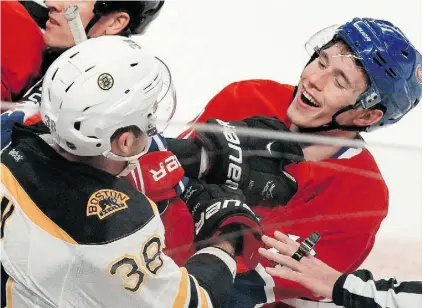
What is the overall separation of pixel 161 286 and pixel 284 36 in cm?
111

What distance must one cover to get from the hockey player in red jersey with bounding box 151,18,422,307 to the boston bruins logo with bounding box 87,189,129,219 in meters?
0.11

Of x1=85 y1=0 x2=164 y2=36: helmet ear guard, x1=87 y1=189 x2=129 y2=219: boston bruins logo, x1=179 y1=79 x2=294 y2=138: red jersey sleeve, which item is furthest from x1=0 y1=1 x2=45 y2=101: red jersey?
x1=87 y1=189 x2=129 y2=219: boston bruins logo

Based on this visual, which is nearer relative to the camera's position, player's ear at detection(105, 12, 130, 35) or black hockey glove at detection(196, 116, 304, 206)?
black hockey glove at detection(196, 116, 304, 206)

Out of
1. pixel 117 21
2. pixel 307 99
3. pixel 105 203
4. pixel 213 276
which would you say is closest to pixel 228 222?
pixel 213 276

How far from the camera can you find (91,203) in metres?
1.00

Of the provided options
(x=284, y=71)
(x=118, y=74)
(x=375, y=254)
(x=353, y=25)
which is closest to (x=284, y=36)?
(x=284, y=71)

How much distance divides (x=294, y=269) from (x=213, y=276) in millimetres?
141

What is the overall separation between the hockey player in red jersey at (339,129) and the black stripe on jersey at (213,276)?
0.03 metres

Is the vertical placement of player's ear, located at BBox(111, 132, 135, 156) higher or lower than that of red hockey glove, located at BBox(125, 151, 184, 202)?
higher

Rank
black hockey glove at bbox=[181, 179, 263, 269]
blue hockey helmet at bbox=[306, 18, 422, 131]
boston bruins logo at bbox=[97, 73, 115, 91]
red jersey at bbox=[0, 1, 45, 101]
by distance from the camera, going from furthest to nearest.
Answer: red jersey at bbox=[0, 1, 45, 101]
blue hockey helmet at bbox=[306, 18, 422, 131]
black hockey glove at bbox=[181, 179, 263, 269]
boston bruins logo at bbox=[97, 73, 115, 91]

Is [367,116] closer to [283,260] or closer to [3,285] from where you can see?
[283,260]

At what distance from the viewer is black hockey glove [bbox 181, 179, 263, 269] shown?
1083 mm

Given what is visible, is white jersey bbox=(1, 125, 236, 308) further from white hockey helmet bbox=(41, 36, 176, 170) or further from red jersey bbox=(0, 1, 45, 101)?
red jersey bbox=(0, 1, 45, 101)

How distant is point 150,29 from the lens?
1.83m
